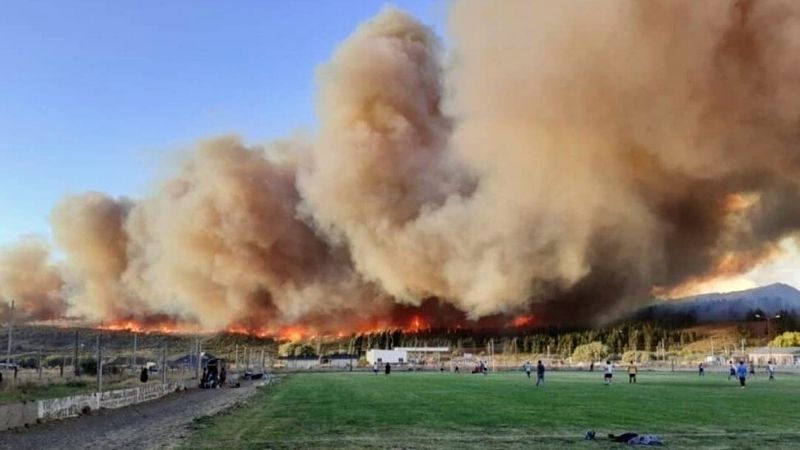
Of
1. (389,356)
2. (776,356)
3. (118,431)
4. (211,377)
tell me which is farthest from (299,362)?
(118,431)

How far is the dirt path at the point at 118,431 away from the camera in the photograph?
56.8 feet

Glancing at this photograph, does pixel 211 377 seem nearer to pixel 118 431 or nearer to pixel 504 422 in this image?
pixel 118 431

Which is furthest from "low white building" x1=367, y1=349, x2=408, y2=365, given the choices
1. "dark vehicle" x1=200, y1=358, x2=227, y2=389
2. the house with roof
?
"dark vehicle" x1=200, y1=358, x2=227, y2=389

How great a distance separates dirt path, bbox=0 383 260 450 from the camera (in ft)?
56.8

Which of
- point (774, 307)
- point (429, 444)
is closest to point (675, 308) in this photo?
point (774, 307)

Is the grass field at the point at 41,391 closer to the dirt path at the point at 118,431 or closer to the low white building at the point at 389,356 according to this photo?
the dirt path at the point at 118,431

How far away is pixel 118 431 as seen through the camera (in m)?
20.8

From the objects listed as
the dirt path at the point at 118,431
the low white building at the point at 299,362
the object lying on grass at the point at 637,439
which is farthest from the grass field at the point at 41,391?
the low white building at the point at 299,362

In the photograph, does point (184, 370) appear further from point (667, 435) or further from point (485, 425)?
point (667, 435)

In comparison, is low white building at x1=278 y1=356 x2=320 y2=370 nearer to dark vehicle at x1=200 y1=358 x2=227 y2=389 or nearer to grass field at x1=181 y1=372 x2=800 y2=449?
dark vehicle at x1=200 y1=358 x2=227 y2=389

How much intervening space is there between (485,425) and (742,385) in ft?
83.7

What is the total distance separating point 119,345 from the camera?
393 ft

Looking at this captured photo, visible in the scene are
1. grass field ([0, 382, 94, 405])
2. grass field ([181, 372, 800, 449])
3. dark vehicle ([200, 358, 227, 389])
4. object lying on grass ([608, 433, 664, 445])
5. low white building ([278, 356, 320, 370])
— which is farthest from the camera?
low white building ([278, 356, 320, 370])

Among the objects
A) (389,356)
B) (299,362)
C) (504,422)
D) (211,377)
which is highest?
(504,422)
